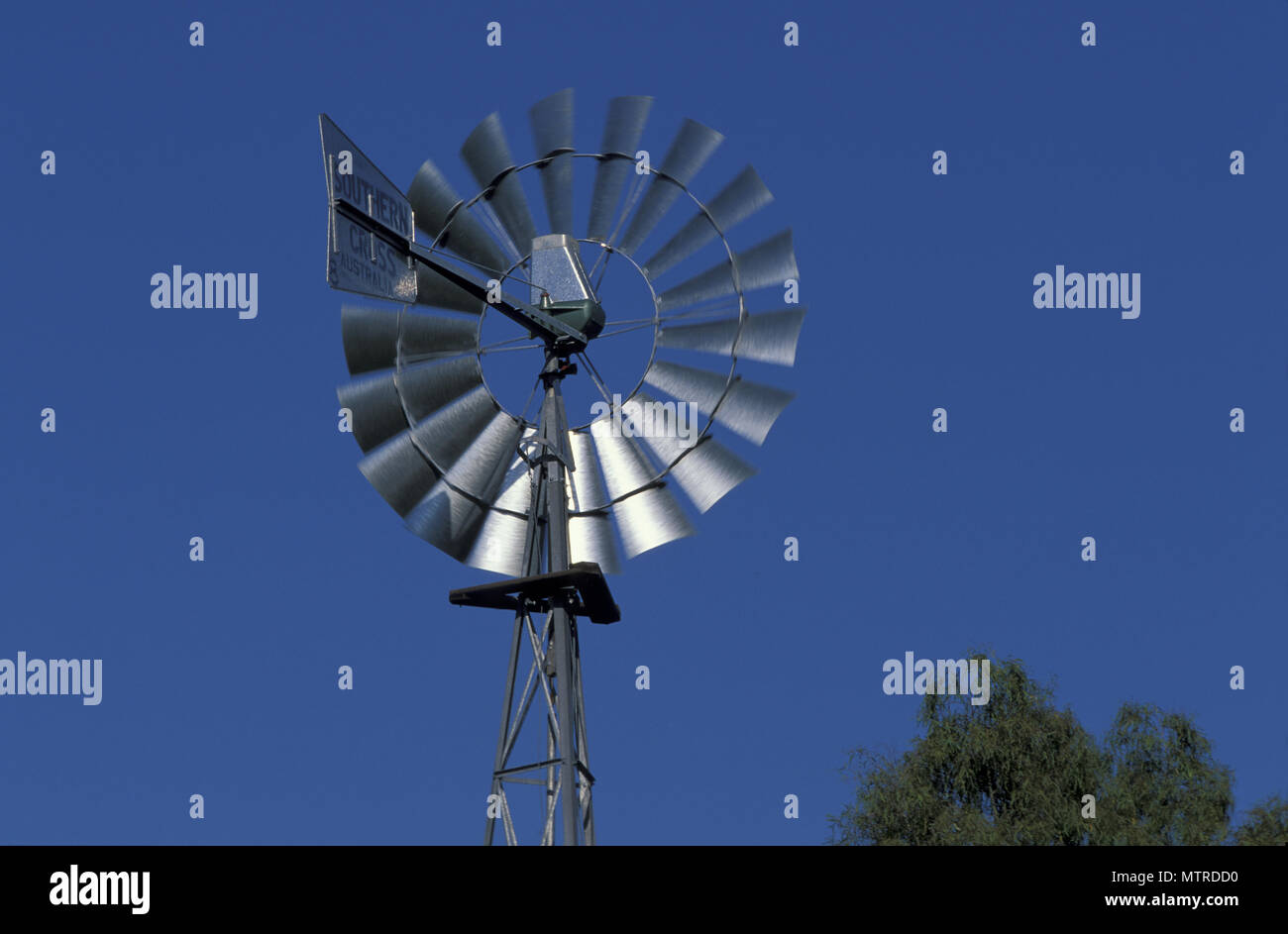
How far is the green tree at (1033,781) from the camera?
23.7m

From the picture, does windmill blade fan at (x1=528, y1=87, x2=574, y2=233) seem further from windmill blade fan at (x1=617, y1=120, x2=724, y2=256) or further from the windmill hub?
windmill blade fan at (x1=617, y1=120, x2=724, y2=256)

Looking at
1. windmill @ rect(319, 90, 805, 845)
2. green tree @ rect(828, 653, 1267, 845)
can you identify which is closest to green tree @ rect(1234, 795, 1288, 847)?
green tree @ rect(828, 653, 1267, 845)

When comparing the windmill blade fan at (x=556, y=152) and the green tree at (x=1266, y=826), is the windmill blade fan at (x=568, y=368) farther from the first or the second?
the green tree at (x=1266, y=826)

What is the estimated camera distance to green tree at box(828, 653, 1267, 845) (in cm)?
2370

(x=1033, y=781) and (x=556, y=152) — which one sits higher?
(x=556, y=152)

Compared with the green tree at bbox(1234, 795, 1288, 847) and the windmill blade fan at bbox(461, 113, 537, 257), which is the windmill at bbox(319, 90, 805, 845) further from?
the green tree at bbox(1234, 795, 1288, 847)

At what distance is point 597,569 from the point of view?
57.8ft

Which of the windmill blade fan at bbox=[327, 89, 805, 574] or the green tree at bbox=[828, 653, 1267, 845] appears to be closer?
the windmill blade fan at bbox=[327, 89, 805, 574]

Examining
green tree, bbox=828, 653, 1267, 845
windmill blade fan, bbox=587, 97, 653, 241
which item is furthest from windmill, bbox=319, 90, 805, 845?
green tree, bbox=828, 653, 1267, 845

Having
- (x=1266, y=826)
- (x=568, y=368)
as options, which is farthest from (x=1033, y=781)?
(x=568, y=368)

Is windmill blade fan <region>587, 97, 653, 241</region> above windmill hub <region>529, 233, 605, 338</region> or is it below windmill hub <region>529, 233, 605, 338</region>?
above

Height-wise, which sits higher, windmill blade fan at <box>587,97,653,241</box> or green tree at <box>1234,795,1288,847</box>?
windmill blade fan at <box>587,97,653,241</box>

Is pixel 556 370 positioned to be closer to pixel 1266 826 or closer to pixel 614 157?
pixel 614 157

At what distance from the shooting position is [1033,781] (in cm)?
2430
